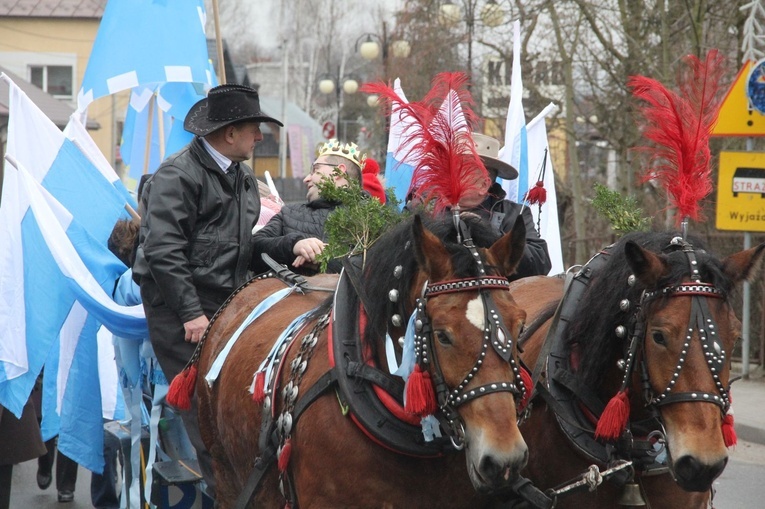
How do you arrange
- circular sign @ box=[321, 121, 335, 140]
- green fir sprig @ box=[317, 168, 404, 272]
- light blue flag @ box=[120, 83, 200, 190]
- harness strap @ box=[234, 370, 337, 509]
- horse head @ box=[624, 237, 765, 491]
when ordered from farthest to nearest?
1. circular sign @ box=[321, 121, 335, 140]
2. light blue flag @ box=[120, 83, 200, 190]
3. green fir sprig @ box=[317, 168, 404, 272]
4. harness strap @ box=[234, 370, 337, 509]
5. horse head @ box=[624, 237, 765, 491]

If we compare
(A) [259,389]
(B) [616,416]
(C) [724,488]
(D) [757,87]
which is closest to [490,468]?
(B) [616,416]

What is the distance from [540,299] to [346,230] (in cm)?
93

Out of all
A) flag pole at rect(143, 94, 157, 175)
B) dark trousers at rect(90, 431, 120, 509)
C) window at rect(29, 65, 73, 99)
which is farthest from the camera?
window at rect(29, 65, 73, 99)

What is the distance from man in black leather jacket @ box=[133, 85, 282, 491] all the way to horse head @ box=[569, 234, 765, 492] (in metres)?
1.99

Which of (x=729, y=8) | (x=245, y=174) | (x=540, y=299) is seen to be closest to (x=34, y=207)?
(x=245, y=174)

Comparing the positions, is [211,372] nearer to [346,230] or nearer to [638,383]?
[346,230]

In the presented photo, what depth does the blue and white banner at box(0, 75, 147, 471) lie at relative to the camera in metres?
6.43

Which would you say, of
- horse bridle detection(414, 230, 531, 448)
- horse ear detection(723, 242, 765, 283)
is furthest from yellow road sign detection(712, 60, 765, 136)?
horse bridle detection(414, 230, 531, 448)

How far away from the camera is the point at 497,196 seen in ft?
17.6

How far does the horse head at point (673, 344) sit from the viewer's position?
3537mm

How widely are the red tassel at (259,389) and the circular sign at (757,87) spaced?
8067 millimetres

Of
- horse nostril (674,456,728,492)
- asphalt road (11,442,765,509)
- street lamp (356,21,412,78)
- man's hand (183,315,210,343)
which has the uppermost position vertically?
street lamp (356,21,412,78)

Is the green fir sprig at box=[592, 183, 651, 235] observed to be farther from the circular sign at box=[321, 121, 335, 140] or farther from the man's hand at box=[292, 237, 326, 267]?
the circular sign at box=[321, 121, 335, 140]

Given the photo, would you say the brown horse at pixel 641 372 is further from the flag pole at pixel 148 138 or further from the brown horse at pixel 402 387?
the flag pole at pixel 148 138
